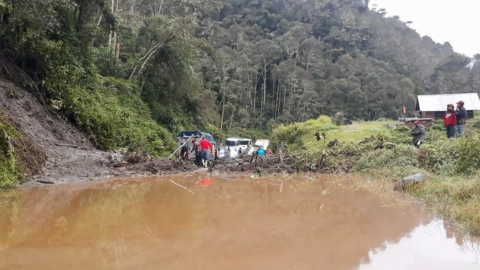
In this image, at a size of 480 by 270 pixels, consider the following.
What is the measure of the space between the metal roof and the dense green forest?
1415 centimetres

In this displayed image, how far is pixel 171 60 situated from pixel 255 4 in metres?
59.1

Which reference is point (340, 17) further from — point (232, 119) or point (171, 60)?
point (171, 60)

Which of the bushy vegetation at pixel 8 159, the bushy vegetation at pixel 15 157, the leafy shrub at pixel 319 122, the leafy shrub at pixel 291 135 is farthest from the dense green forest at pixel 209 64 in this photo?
the leafy shrub at pixel 319 122

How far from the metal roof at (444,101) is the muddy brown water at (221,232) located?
1240 inches

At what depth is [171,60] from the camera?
2366 cm

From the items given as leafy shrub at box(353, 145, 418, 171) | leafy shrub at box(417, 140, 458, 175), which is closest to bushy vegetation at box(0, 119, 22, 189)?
leafy shrub at box(353, 145, 418, 171)

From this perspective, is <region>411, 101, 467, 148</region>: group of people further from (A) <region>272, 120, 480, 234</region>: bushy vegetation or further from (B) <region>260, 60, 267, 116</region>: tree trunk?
(B) <region>260, 60, 267, 116</region>: tree trunk

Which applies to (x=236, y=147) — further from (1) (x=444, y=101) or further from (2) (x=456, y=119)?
(1) (x=444, y=101)

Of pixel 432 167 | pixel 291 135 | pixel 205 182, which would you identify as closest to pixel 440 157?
pixel 432 167

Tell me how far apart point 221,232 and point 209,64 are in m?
42.1

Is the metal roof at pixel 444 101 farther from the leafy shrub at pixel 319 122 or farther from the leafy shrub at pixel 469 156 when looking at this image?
the leafy shrub at pixel 469 156

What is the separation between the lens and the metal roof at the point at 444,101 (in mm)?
34188

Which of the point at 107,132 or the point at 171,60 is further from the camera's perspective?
the point at 171,60

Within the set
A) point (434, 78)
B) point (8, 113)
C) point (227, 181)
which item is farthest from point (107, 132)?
point (434, 78)
